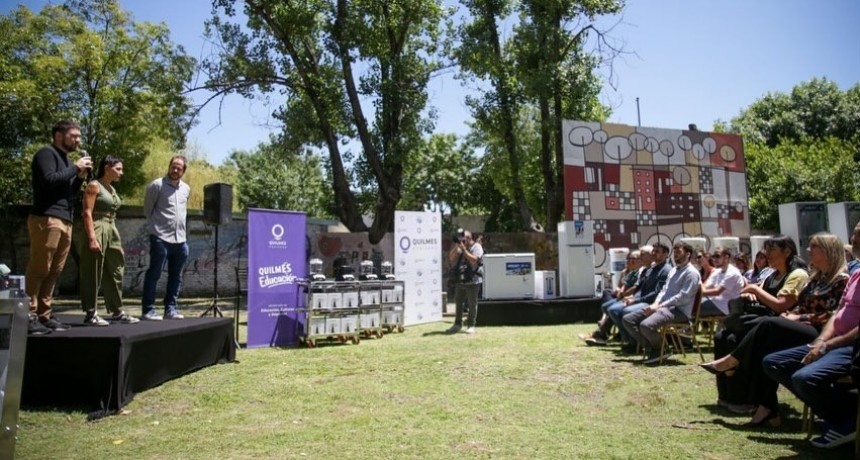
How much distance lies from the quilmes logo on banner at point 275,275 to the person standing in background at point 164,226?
1715 mm

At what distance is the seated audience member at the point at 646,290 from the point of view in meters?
6.81

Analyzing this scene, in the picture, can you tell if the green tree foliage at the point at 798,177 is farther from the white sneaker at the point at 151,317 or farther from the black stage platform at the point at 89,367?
the black stage platform at the point at 89,367

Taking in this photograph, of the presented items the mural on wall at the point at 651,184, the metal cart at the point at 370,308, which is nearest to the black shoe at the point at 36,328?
the metal cart at the point at 370,308

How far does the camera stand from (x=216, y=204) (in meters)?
7.04

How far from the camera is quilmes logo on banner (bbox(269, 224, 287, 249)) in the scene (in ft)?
25.9

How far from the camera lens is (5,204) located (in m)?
16.5

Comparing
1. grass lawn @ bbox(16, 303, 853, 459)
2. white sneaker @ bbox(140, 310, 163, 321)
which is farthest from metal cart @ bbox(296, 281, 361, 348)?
white sneaker @ bbox(140, 310, 163, 321)

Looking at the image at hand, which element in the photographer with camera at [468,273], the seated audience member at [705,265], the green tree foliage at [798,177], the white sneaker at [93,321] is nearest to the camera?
the white sneaker at [93,321]

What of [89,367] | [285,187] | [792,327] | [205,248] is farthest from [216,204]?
[285,187]

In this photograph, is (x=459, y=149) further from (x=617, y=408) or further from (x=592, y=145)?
(x=617, y=408)

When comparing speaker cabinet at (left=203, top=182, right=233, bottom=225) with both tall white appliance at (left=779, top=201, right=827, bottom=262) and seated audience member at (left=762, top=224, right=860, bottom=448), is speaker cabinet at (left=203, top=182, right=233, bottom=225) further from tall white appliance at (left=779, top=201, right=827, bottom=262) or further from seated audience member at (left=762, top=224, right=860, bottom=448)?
tall white appliance at (left=779, top=201, right=827, bottom=262)

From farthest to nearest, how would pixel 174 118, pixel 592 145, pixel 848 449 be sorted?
pixel 174 118 < pixel 592 145 < pixel 848 449

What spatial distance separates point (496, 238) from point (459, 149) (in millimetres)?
17766

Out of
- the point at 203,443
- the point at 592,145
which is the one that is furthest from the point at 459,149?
the point at 203,443
